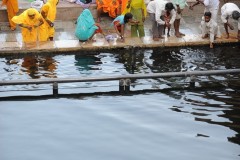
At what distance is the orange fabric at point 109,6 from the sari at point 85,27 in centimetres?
202

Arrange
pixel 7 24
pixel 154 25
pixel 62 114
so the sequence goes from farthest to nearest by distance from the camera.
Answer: pixel 7 24, pixel 154 25, pixel 62 114

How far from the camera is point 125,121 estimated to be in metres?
9.16

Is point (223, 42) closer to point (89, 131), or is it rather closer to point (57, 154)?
point (89, 131)

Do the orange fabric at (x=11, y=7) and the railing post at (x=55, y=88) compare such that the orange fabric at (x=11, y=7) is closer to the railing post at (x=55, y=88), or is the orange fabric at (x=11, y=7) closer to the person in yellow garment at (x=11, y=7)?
the person in yellow garment at (x=11, y=7)

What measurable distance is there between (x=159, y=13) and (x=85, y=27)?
189cm

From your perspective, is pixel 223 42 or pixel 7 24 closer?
pixel 223 42

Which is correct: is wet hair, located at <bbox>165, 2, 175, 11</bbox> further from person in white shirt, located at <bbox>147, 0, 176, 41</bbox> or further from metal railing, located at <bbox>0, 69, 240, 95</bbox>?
metal railing, located at <bbox>0, 69, 240, 95</bbox>

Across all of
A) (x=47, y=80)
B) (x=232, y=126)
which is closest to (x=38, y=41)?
(x=47, y=80)

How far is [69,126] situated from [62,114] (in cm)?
54

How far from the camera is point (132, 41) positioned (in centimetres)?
1323

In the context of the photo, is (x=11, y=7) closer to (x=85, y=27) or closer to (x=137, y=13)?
(x=85, y=27)

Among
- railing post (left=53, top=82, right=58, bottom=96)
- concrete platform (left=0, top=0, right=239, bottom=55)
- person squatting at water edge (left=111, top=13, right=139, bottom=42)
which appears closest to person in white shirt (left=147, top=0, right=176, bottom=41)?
concrete platform (left=0, top=0, right=239, bottom=55)

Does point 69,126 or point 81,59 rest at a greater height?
point 81,59

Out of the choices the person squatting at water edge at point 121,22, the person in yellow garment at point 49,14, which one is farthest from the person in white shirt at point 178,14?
the person in yellow garment at point 49,14
